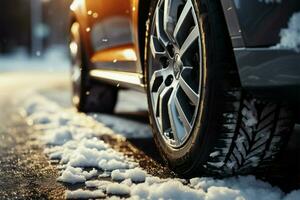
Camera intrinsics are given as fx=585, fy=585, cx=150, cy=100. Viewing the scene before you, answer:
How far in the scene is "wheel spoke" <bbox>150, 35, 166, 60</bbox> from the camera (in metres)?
3.49

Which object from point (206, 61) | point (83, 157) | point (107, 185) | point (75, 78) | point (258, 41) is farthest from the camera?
point (75, 78)

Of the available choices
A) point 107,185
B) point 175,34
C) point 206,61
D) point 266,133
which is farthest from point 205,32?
point 107,185

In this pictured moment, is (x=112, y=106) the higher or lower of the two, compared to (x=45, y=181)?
lower

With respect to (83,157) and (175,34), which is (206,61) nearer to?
(175,34)

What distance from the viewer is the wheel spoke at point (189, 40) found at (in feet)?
9.91

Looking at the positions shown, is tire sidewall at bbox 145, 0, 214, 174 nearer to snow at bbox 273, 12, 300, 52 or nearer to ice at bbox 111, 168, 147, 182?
ice at bbox 111, 168, 147, 182

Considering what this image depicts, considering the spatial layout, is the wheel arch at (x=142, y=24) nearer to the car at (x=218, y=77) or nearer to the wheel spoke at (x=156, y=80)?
the car at (x=218, y=77)

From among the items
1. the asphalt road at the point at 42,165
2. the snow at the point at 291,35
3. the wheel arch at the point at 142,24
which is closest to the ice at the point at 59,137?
the asphalt road at the point at 42,165

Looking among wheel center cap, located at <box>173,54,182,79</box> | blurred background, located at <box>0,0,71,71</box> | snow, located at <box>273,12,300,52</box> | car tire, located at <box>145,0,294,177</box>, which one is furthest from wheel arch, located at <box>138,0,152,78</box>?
blurred background, located at <box>0,0,71,71</box>

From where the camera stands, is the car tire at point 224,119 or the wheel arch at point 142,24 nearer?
the car tire at point 224,119

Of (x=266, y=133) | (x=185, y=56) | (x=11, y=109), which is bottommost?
(x=11, y=109)

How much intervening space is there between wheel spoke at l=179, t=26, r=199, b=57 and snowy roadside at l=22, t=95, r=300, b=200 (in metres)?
0.70

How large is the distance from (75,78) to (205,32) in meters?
3.60

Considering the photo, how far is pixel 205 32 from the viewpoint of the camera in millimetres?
2891
